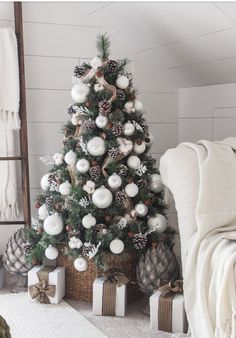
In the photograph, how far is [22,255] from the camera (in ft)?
8.87

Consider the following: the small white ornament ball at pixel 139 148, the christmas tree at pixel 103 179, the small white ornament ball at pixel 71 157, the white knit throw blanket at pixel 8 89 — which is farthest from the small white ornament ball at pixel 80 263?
the white knit throw blanket at pixel 8 89

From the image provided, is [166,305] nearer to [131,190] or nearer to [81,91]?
[131,190]

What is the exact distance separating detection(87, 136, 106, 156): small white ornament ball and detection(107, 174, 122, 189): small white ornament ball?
0.13 m

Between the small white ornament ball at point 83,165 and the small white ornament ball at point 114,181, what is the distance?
0.12 m

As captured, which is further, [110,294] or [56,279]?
[56,279]

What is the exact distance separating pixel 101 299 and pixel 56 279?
0.26m

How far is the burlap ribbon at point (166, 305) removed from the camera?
88.6 inches

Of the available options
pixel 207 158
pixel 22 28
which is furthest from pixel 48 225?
pixel 22 28

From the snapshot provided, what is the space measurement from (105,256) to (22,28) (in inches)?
53.5

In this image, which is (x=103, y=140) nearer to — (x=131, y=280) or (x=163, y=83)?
(x=131, y=280)

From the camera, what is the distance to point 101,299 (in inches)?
95.5

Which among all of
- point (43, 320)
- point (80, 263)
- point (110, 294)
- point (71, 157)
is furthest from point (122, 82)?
point (43, 320)

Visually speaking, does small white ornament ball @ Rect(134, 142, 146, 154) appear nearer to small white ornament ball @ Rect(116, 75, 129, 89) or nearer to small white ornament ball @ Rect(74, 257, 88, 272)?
small white ornament ball @ Rect(116, 75, 129, 89)

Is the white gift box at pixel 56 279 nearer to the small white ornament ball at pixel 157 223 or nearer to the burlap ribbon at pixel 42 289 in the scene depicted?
the burlap ribbon at pixel 42 289
